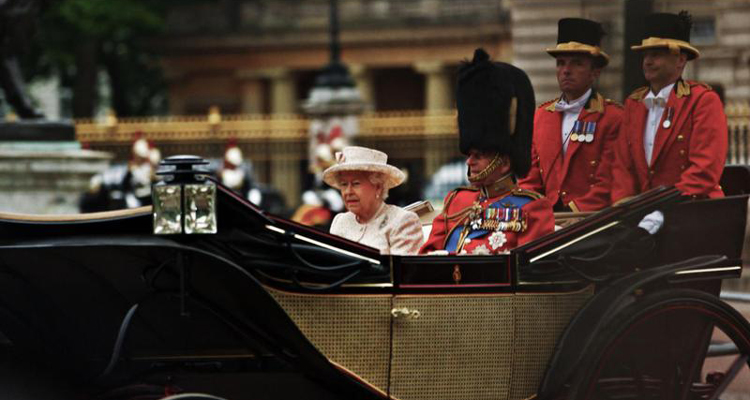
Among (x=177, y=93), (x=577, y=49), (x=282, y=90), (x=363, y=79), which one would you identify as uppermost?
(x=577, y=49)

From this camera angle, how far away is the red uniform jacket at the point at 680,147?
531 cm

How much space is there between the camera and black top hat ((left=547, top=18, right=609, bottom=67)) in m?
5.46

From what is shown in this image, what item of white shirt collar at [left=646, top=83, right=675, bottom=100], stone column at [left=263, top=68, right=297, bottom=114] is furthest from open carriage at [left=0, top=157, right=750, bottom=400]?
stone column at [left=263, top=68, right=297, bottom=114]

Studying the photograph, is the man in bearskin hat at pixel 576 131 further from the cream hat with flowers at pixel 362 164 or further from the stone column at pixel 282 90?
the stone column at pixel 282 90

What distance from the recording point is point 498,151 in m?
5.14

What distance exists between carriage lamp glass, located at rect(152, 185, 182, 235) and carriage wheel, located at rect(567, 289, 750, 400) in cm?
156

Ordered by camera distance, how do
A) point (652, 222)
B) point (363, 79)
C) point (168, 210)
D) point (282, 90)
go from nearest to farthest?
point (168, 210) < point (652, 222) < point (363, 79) < point (282, 90)

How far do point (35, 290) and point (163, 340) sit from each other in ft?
1.48

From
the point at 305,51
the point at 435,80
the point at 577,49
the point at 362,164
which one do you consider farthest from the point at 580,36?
the point at 305,51

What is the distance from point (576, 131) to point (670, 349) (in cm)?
99

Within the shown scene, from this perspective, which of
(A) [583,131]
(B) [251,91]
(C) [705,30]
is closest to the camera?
(A) [583,131]

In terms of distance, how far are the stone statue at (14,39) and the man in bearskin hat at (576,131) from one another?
31.9ft

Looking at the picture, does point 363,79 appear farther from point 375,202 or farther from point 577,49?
point 375,202

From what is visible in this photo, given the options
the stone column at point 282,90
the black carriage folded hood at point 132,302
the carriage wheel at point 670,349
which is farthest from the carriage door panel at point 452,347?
the stone column at point 282,90
